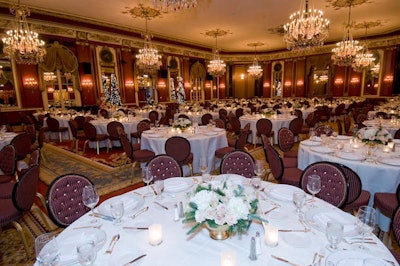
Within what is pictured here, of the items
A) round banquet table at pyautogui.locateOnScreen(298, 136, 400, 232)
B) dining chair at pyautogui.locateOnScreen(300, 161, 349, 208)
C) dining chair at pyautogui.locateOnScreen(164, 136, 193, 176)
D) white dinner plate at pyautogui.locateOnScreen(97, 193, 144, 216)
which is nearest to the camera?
white dinner plate at pyautogui.locateOnScreen(97, 193, 144, 216)

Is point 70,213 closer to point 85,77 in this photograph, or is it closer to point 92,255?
point 92,255

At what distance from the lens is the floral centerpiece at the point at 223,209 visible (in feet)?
4.31

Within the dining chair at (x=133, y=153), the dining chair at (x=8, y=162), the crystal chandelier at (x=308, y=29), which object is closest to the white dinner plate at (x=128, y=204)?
the dining chair at (x=133, y=153)

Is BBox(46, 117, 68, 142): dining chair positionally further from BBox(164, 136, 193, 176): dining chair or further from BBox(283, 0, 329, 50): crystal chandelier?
BBox(283, 0, 329, 50): crystal chandelier

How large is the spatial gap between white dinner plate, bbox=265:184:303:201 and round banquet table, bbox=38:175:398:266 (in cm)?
6

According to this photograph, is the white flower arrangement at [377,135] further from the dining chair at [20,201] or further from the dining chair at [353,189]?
the dining chair at [20,201]

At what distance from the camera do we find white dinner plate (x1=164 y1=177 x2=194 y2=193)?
2162 mm

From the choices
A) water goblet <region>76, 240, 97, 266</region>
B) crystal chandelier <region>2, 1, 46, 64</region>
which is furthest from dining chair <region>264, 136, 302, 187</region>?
crystal chandelier <region>2, 1, 46, 64</region>

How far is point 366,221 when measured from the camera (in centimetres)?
140

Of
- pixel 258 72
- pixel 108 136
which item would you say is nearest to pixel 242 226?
pixel 108 136

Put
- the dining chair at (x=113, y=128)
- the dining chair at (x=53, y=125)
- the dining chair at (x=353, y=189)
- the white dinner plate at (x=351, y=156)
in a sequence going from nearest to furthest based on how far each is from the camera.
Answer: the dining chair at (x=353, y=189), the white dinner plate at (x=351, y=156), the dining chair at (x=113, y=128), the dining chair at (x=53, y=125)

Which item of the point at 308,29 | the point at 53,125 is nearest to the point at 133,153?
the point at 53,125

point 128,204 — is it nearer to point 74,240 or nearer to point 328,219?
point 74,240

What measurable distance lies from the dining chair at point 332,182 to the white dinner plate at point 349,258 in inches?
46.1
